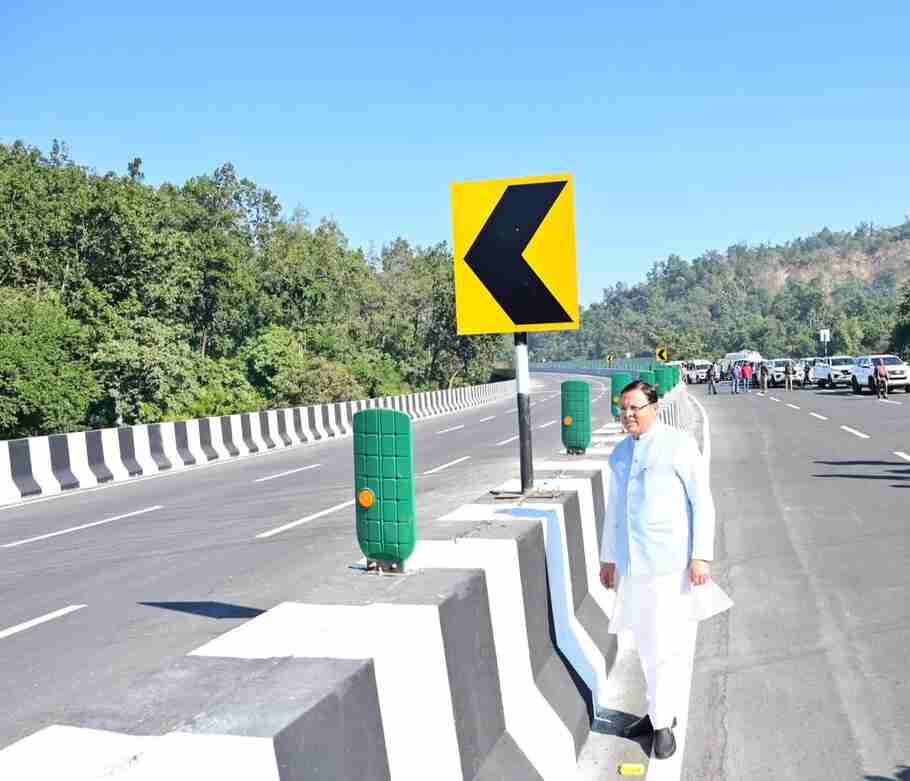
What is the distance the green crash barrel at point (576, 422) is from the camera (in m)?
10.7

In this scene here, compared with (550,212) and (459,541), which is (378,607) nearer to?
(459,541)

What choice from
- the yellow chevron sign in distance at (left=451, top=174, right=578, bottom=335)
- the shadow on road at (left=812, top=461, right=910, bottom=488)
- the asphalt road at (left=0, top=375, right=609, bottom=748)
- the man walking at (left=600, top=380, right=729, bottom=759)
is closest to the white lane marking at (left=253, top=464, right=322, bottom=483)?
the asphalt road at (left=0, top=375, right=609, bottom=748)

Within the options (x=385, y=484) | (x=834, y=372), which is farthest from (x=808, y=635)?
(x=834, y=372)

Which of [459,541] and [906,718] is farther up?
[459,541]

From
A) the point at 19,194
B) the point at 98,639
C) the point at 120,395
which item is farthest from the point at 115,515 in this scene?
the point at 19,194

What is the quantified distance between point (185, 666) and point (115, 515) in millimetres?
11184

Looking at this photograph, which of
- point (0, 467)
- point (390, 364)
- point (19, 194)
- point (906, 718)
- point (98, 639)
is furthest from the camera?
point (390, 364)

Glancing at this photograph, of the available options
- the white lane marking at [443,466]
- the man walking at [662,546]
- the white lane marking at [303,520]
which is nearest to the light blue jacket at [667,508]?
the man walking at [662,546]

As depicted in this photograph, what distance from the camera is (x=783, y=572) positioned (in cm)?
904

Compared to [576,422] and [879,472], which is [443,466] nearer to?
[879,472]

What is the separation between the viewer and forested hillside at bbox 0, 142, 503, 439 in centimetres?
3200

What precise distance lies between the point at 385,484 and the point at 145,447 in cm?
1723

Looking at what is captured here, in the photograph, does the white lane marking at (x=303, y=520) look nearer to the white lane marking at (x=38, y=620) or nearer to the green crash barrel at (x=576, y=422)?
the white lane marking at (x=38, y=620)

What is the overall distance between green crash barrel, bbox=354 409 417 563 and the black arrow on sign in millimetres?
2762
